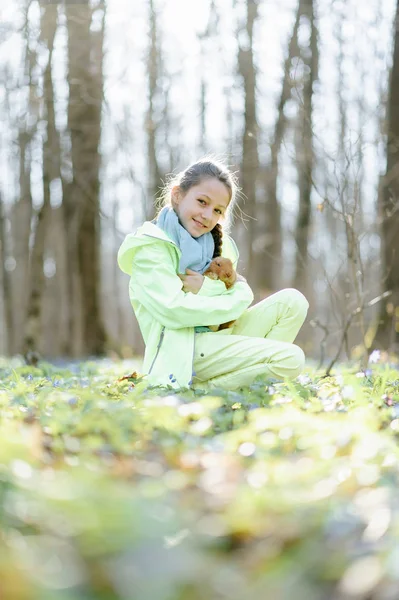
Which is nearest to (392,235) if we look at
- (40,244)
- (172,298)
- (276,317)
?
(276,317)

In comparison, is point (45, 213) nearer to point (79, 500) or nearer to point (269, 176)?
point (269, 176)

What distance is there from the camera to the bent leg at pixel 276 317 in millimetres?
4605

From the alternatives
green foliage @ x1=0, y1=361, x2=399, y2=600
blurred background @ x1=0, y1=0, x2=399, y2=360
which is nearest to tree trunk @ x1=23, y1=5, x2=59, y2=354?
blurred background @ x1=0, y1=0, x2=399, y2=360

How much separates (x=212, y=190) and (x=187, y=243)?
389 mm

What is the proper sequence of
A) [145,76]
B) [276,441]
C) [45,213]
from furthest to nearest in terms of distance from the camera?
1. [145,76]
2. [45,213]
3. [276,441]

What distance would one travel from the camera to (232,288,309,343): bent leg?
15.1ft

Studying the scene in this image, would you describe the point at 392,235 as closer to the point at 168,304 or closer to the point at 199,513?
the point at 168,304

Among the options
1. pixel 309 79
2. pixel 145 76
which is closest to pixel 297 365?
pixel 309 79

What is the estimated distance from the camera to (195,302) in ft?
13.7

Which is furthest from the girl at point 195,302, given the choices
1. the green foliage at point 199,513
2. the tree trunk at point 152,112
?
the tree trunk at point 152,112

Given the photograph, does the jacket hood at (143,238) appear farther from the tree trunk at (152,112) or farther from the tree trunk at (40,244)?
the tree trunk at (152,112)

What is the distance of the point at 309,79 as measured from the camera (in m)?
13.2

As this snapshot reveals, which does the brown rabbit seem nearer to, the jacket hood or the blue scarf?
the blue scarf

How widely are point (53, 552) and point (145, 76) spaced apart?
45.2ft
